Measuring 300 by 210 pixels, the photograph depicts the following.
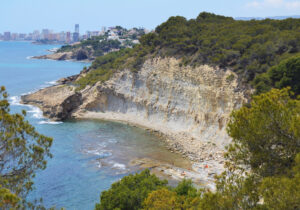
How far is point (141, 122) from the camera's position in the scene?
43281 mm

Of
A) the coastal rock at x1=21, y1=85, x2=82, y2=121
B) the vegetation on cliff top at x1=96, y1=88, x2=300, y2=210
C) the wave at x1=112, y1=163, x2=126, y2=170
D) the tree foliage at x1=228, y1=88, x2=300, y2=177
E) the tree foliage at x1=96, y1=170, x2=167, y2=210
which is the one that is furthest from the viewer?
the coastal rock at x1=21, y1=85, x2=82, y2=121

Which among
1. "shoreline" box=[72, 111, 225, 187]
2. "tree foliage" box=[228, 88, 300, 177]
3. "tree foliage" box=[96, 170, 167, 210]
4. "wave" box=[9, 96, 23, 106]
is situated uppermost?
"tree foliage" box=[228, 88, 300, 177]

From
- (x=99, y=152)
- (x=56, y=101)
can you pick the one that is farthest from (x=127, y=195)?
(x=56, y=101)

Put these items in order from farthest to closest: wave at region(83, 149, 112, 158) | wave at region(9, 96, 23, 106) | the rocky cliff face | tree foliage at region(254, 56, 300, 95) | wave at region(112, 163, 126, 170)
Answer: wave at region(9, 96, 23, 106), the rocky cliff face, wave at region(83, 149, 112, 158), wave at region(112, 163, 126, 170), tree foliage at region(254, 56, 300, 95)

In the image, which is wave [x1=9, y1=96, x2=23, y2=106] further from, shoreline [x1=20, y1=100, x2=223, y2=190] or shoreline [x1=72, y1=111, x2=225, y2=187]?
shoreline [x1=20, y1=100, x2=223, y2=190]

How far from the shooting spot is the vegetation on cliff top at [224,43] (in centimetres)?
3397

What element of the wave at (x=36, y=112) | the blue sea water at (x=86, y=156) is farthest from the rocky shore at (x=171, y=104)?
the blue sea water at (x=86, y=156)

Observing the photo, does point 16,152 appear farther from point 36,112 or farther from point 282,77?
point 36,112

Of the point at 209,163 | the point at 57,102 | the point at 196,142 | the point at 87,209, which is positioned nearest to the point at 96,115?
the point at 57,102

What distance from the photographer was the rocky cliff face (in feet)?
111

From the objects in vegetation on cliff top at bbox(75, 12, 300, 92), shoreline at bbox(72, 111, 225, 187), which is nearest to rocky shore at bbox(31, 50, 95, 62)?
vegetation on cliff top at bbox(75, 12, 300, 92)

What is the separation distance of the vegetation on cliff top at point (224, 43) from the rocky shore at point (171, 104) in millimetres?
1559

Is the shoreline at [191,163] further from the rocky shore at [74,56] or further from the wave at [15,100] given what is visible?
the rocky shore at [74,56]

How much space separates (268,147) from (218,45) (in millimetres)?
29659
